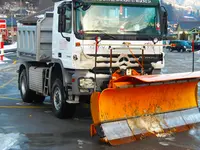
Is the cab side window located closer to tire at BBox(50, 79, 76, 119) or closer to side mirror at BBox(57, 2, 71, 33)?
side mirror at BBox(57, 2, 71, 33)

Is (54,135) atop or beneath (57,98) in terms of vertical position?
beneath

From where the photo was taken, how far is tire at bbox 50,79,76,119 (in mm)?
9023

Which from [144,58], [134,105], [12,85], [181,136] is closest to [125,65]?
[144,58]

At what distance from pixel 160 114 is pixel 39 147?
257 centimetres

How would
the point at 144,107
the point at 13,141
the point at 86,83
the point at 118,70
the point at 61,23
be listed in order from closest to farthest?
the point at 13,141 → the point at 144,107 → the point at 86,83 → the point at 118,70 → the point at 61,23

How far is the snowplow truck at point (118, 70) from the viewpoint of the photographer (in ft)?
24.5

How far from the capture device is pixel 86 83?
27.4 ft

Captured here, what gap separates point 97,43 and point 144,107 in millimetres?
1571

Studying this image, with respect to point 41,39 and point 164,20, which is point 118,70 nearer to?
point 164,20

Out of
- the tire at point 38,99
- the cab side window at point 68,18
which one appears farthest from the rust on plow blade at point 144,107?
the tire at point 38,99

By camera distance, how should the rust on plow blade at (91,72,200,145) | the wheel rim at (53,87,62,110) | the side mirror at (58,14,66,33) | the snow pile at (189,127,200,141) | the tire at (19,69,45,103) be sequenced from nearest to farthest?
the rust on plow blade at (91,72,200,145)
the snow pile at (189,127,200,141)
the side mirror at (58,14,66,33)
the wheel rim at (53,87,62,110)
the tire at (19,69,45,103)

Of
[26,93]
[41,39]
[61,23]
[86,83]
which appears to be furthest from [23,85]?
[86,83]

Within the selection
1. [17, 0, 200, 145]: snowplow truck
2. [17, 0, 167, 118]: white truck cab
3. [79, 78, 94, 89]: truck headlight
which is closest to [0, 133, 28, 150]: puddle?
[17, 0, 200, 145]: snowplow truck

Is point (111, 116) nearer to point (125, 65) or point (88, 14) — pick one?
point (125, 65)
